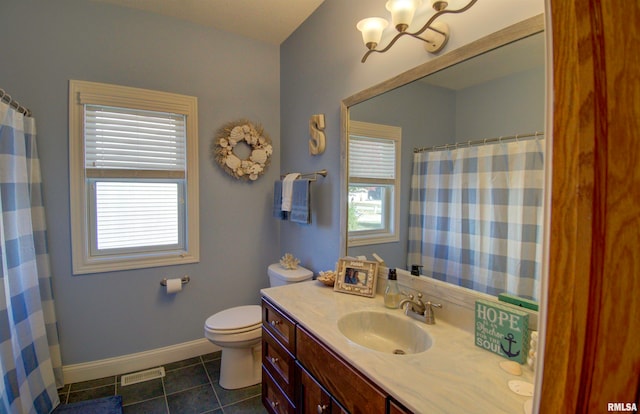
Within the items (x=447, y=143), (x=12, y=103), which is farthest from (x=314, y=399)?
(x=12, y=103)

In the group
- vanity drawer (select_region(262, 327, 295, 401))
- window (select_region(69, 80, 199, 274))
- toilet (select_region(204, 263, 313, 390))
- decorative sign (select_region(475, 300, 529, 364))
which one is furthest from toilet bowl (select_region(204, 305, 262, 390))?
decorative sign (select_region(475, 300, 529, 364))

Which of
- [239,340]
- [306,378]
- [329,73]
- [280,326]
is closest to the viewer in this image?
[306,378]

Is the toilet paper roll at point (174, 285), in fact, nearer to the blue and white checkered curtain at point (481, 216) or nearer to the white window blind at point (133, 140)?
the white window blind at point (133, 140)

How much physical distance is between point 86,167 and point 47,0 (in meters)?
1.13

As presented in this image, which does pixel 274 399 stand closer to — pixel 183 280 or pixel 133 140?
pixel 183 280

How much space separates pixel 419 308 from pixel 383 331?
0.21 metres

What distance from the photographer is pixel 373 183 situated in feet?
5.70

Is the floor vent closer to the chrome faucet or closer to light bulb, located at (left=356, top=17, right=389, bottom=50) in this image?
the chrome faucet

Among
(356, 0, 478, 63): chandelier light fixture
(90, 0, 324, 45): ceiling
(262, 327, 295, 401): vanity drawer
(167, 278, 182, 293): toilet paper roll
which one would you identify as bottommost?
(262, 327, 295, 401): vanity drawer

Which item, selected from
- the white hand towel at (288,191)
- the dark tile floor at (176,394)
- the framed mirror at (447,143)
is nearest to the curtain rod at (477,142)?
the framed mirror at (447,143)

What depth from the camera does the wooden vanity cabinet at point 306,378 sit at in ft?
3.15

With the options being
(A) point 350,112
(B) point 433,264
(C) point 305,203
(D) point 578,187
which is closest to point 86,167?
(C) point 305,203

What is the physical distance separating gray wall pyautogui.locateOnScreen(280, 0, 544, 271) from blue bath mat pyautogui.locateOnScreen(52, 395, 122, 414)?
5.00 feet

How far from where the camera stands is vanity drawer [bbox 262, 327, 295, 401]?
1446 mm
